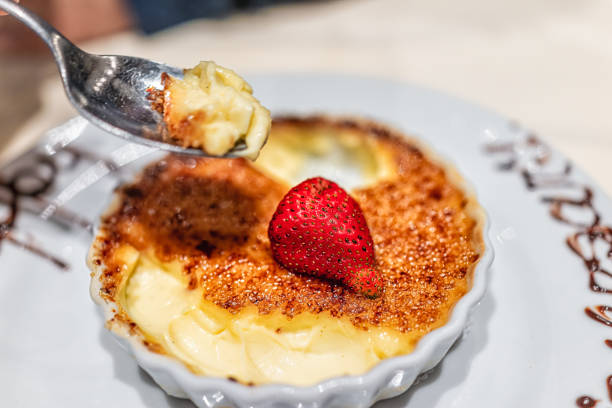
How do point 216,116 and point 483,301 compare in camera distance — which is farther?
point 483,301

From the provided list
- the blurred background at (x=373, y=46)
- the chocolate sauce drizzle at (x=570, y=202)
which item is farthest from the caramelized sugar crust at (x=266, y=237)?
the blurred background at (x=373, y=46)

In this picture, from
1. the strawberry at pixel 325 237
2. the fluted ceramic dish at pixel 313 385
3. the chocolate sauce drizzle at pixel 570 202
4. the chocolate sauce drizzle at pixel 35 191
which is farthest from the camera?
the chocolate sauce drizzle at pixel 35 191

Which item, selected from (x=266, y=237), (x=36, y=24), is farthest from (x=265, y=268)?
(x=36, y=24)

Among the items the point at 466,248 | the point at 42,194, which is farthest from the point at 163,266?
the point at 466,248

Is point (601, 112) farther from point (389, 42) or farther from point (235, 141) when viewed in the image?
point (235, 141)

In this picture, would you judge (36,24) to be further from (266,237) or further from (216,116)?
(266,237)

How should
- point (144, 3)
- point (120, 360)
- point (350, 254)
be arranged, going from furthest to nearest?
point (144, 3), point (120, 360), point (350, 254)

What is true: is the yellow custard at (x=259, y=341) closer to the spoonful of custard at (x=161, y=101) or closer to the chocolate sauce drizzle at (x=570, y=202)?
the spoonful of custard at (x=161, y=101)

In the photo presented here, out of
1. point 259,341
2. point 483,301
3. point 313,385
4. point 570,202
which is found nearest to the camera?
point 313,385
